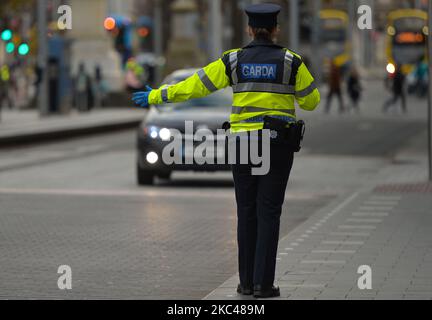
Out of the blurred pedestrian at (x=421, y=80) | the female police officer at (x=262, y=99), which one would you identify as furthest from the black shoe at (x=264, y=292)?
the blurred pedestrian at (x=421, y=80)

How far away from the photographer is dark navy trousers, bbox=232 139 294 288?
9.18 meters

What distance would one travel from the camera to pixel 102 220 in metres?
14.8

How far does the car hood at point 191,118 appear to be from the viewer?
1898 cm

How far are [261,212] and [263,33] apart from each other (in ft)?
3.66

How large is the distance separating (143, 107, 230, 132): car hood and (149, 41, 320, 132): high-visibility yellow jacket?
9422mm

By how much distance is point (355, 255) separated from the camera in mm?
11477

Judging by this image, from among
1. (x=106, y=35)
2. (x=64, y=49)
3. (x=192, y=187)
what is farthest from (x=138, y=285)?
(x=106, y=35)

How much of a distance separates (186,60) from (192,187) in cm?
3825

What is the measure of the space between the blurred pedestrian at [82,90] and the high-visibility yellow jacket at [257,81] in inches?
1470

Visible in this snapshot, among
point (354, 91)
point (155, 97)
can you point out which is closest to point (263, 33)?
Result: point (155, 97)

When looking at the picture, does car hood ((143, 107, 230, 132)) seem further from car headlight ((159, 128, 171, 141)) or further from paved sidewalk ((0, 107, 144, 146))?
paved sidewalk ((0, 107, 144, 146))

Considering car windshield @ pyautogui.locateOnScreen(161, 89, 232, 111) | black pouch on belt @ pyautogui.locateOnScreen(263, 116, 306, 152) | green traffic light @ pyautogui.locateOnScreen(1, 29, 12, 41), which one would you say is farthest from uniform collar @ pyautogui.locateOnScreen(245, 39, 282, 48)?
green traffic light @ pyautogui.locateOnScreen(1, 29, 12, 41)

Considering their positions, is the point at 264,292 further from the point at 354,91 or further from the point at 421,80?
the point at 421,80
